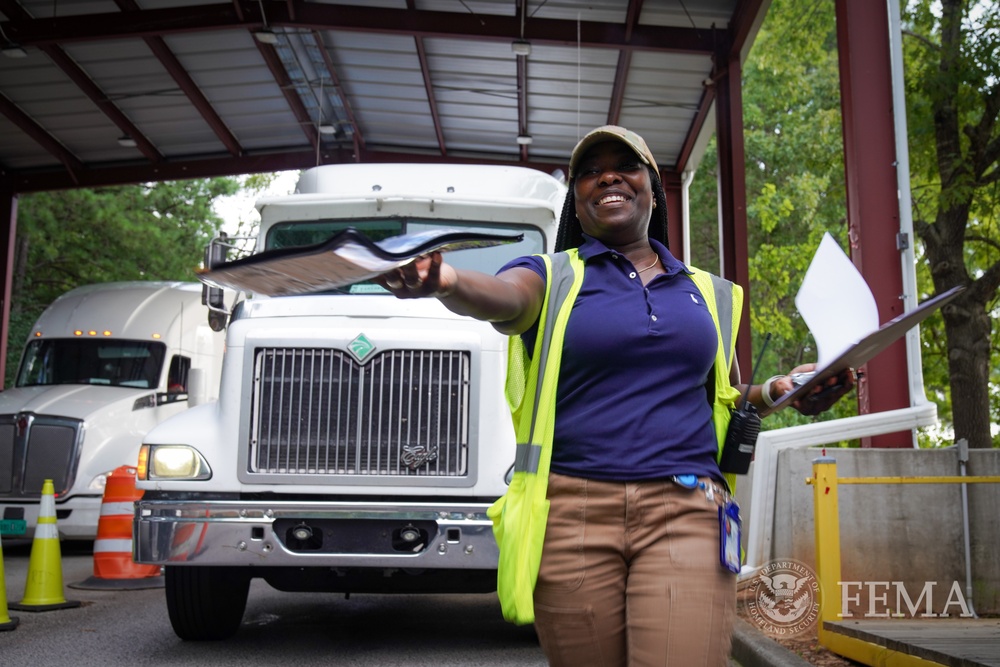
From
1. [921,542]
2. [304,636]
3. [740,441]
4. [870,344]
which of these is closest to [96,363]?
[304,636]

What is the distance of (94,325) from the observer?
1543 cm

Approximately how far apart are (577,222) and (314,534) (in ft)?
13.2

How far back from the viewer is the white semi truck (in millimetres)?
6883

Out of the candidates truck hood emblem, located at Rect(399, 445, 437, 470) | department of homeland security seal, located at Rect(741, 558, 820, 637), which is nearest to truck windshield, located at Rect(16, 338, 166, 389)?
truck hood emblem, located at Rect(399, 445, 437, 470)

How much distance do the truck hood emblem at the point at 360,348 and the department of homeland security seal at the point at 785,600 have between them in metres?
3.01

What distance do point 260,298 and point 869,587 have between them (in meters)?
4.42

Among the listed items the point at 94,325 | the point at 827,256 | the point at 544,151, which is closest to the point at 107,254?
the point at 544,151

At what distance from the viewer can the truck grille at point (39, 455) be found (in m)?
13.8

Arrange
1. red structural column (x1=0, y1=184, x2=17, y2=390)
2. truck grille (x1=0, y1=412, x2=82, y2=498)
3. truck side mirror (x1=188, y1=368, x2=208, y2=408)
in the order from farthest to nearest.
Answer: red structural column (x1=0, y1=184, x2=17, y2=390) → truck grille (x1=0, y1=412, x2=82, y2=498) → truck side mirror (x1=188, y1=368, x2=208, y2=408)

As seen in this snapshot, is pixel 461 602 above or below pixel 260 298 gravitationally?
below

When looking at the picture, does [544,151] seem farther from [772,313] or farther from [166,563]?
[166,563]

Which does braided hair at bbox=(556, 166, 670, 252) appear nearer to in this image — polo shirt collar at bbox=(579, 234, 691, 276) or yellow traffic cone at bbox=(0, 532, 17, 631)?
polo shirt collar at bbox=(579, 234, 691, 276)

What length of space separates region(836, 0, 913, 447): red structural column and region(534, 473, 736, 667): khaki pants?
6.75 meters

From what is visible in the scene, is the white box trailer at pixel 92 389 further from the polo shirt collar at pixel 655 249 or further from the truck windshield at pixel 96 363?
the polo shirt collar at pixel 655 249
